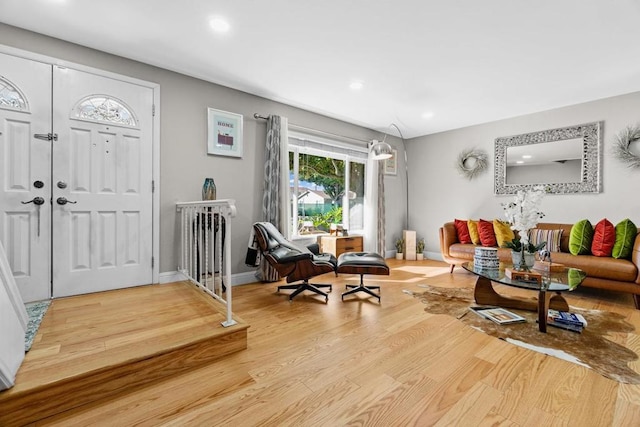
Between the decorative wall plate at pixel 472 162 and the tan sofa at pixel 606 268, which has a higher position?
the decorative wall plate at pixel 472 162

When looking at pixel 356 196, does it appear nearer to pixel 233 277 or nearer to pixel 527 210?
pixel 233 277

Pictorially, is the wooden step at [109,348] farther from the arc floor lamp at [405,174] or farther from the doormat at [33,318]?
the arc floor lamp at [405,174]

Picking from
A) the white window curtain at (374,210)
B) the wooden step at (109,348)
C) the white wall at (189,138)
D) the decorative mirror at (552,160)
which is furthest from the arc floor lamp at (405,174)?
the wooden step at (109,348)

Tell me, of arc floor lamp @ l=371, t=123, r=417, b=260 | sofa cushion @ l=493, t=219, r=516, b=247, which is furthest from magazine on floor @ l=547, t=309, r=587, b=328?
arc floor lamp @ l=371, t=123, r=417, b=260

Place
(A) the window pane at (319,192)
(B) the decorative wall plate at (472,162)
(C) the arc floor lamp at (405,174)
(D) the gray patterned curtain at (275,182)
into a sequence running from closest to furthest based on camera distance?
(D) the gray patterned curtain at (275,182)
(C) the arc floor lamp at (405,174)
(A) the window pane at (319,192)
(B) the decorative wall plate at (472,162)

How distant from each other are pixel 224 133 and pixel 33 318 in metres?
2.44

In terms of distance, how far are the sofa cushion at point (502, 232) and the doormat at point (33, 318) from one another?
196 inches

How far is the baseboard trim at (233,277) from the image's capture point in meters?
3.13

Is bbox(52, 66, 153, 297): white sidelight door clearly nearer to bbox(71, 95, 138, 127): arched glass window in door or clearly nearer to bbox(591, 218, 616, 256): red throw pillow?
bbox(71, 95, 138, 127): arched glass window in door

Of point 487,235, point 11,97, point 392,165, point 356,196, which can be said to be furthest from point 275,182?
point 487,235

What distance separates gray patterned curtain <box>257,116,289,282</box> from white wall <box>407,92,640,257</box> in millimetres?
3180

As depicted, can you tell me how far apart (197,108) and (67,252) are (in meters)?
1.95

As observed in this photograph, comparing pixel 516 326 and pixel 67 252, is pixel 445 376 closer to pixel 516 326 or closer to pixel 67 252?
pixel 516 326

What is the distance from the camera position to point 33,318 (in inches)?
83.2
